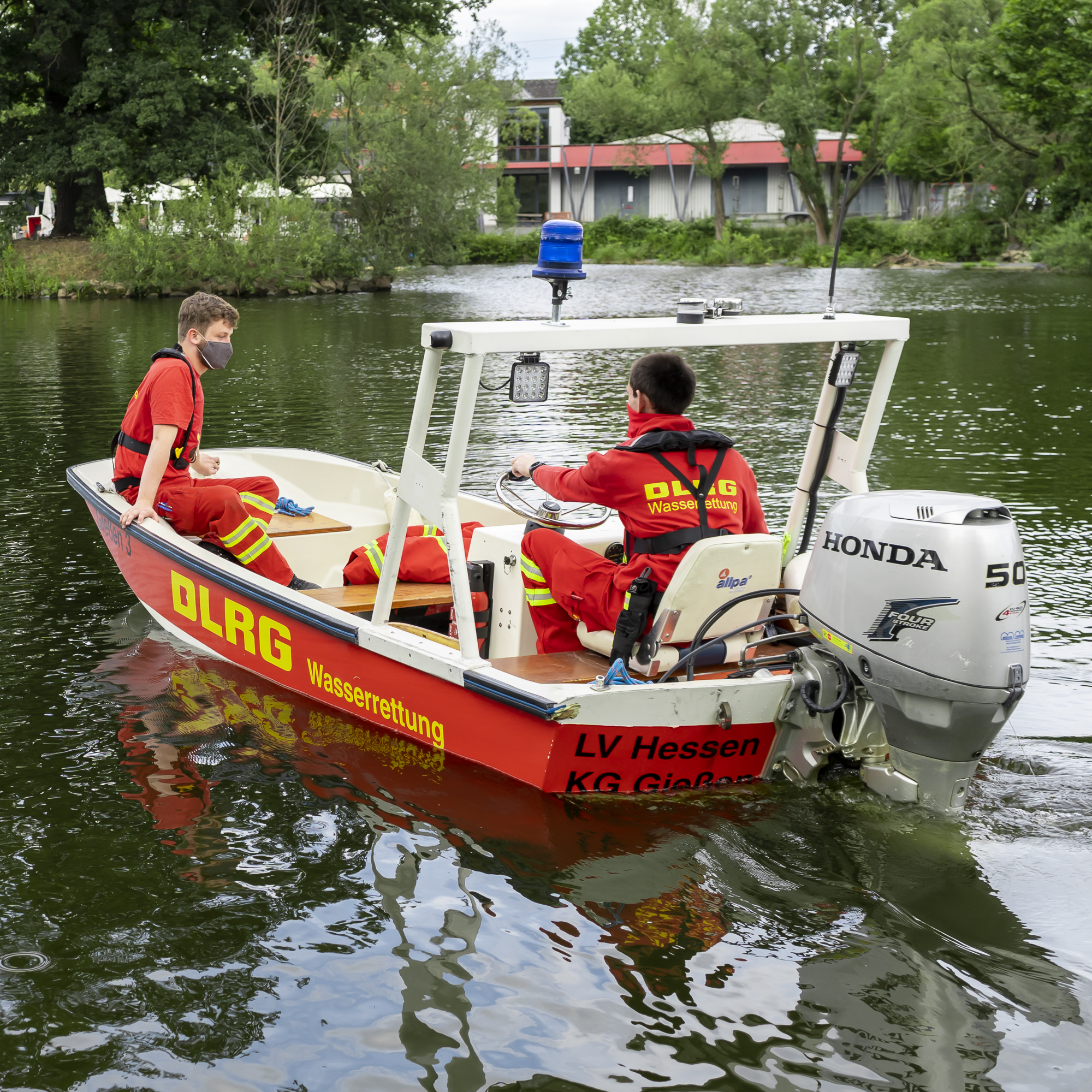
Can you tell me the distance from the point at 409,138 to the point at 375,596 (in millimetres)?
32628

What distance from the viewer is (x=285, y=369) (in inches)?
706

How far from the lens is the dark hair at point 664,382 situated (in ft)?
14.5

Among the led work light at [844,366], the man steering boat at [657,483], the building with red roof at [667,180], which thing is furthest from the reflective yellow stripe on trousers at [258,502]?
the building with red roof at [667,180]

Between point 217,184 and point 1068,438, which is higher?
point 217,184

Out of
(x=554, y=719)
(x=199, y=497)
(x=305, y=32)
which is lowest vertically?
(x=554, y=719)

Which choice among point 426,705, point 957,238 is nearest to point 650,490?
point 426,705

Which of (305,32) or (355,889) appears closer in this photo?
(355,889)

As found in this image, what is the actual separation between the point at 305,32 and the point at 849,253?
926 inches

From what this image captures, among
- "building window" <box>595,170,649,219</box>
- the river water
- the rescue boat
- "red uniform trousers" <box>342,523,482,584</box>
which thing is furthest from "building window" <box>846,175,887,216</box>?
the rescue boat

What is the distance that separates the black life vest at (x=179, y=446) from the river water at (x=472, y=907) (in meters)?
0.89

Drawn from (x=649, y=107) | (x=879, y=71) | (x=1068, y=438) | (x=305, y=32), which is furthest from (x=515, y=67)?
(x=1068, y=438)

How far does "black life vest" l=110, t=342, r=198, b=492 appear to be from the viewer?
5.89 metres

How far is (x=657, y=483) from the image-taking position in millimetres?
4438

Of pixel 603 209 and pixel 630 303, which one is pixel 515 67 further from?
pixel 603 209
